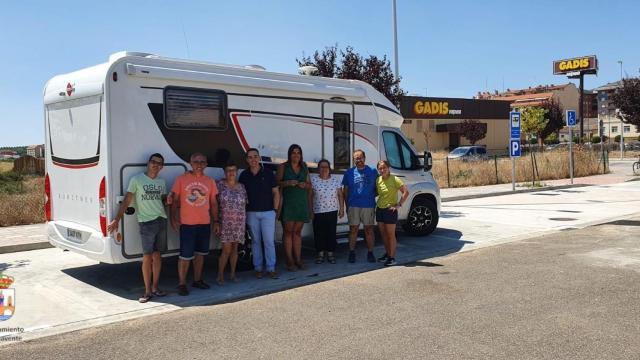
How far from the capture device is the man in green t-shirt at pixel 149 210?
651 cm

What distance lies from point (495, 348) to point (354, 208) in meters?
3.89

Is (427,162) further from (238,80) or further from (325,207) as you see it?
(238,80)

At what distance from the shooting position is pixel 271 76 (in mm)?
8055

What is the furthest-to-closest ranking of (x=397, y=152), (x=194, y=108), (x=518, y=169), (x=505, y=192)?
(x=518, y=169) < (x=505, y=192) < (x=397, y=152) < (x=194, y=108)

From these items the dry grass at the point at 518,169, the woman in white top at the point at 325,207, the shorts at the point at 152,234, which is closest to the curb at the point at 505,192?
the dry grass at the point at 518,169

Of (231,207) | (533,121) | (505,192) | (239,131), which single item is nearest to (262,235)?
(231,207)

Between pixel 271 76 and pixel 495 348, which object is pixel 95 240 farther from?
pixel 495 348

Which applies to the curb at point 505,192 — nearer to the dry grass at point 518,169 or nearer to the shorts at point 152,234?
the dry grass at point 518,169

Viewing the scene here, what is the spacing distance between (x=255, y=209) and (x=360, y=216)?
176 cm

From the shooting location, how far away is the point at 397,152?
10039mm

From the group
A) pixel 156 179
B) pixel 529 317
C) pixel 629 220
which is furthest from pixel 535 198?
pixel 156 179

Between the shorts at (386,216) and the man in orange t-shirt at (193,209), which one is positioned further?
the shorts at (386,216)

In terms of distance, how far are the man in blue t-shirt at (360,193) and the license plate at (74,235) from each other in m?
3.66

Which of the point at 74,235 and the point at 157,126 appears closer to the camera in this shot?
the point at 157,126
